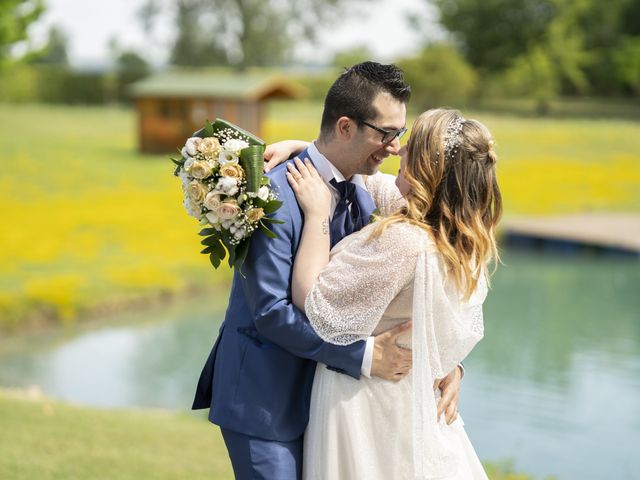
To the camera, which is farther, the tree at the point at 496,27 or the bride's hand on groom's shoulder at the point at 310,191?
the tree at the point at 496,27

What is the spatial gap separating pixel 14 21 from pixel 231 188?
75.5ft

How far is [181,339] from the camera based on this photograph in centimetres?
1407

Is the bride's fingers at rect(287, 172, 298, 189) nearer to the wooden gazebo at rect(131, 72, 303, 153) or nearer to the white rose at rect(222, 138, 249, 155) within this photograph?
the white rose at rect(222, 138, 249, 155)

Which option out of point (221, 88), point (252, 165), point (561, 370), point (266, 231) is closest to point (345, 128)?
point (252, 165)

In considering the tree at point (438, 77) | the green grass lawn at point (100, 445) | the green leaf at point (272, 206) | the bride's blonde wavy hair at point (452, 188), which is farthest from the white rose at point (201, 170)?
the tree at point (438, 77)

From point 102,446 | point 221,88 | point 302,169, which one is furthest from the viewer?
point 221,88

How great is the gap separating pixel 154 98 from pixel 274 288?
1235 inches

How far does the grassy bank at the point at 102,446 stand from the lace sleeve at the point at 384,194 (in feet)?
9.63

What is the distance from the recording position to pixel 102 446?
6.81 meters

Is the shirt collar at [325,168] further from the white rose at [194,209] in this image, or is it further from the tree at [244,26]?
the tree at [244,26]

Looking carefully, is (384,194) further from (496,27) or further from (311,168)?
(496,27)

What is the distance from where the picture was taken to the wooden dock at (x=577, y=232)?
2070 cm

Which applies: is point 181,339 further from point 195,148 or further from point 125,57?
point 125,57

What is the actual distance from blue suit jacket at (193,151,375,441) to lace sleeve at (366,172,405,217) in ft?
1.93
